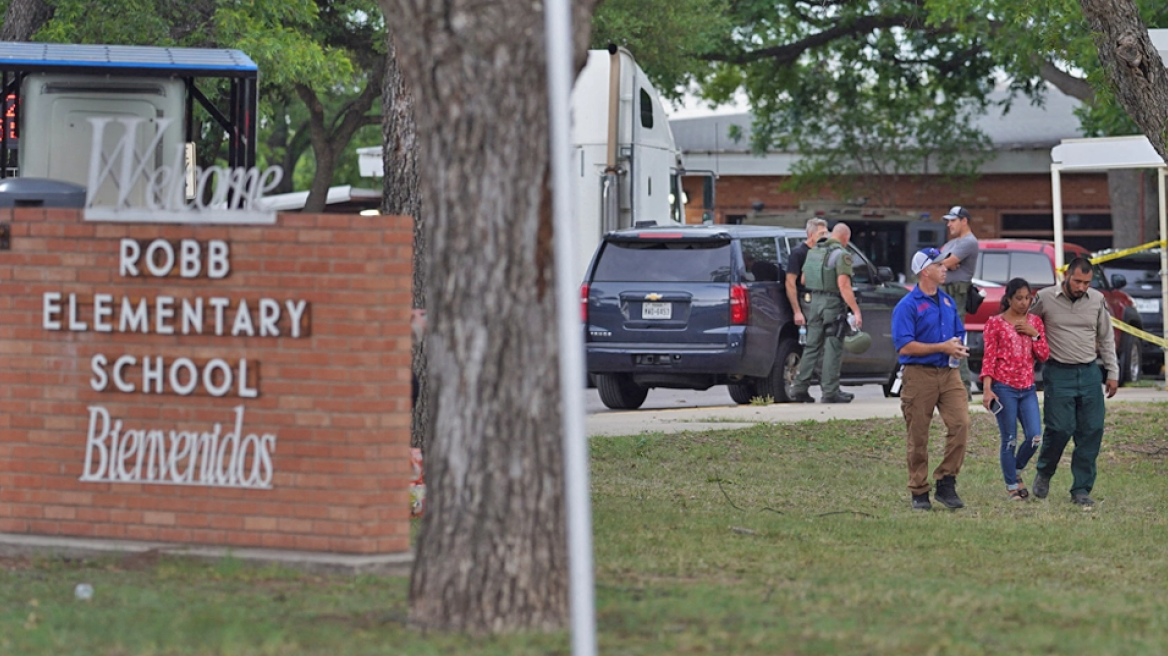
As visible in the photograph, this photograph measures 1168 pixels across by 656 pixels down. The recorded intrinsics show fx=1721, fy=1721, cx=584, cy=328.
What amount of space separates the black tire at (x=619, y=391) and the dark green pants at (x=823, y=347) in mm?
1620

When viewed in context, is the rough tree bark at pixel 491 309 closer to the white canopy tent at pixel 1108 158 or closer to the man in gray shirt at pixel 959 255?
the man in gray shirt at pixel 959 255

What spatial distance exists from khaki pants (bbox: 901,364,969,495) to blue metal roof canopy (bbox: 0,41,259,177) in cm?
442

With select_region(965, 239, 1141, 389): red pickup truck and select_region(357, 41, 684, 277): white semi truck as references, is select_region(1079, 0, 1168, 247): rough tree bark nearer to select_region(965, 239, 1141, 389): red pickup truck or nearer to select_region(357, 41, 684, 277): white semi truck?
select_region(357, 41, 684, 277): white semi truck

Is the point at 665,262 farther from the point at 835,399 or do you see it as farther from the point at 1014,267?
the point at 1014,267

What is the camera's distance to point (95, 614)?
6.50 meters

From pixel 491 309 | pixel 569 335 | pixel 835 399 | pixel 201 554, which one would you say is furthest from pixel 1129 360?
pixel 569 335

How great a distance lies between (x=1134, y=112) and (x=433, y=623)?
7461 millimetres

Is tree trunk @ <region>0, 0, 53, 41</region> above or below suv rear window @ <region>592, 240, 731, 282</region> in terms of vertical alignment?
above

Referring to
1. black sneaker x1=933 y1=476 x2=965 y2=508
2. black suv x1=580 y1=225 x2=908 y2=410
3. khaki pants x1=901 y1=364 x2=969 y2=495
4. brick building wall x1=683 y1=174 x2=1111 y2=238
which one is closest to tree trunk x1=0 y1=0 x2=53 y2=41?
black suv x1=580 y1=225 x2=908 y2=410

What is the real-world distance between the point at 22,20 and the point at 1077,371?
11.4m

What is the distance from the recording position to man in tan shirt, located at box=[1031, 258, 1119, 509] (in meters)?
11.3

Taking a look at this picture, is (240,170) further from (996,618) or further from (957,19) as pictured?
(957,19)

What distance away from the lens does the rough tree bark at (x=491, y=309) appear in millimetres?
6066

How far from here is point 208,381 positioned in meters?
7.52
